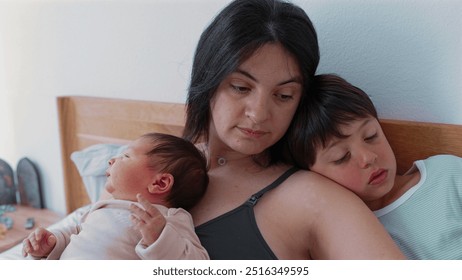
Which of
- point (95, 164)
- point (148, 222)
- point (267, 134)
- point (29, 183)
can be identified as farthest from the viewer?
point (29, 183)

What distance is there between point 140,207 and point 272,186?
0.80ft

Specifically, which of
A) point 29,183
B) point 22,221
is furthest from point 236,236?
point 29,183

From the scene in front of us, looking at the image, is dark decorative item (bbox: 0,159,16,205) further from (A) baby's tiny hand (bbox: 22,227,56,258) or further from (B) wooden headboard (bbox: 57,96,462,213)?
(A) baby's tiny hand (bbox: 22,227,56,258)

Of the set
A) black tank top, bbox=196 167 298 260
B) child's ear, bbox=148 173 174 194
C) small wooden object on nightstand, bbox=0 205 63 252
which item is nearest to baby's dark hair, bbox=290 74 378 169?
black tank top, bbox=196 167 298 260

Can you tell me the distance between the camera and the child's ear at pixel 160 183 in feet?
2.58

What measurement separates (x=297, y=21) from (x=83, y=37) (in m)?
0.81

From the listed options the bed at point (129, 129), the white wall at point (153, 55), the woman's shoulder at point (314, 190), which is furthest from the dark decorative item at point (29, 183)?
the woman's shoulder at point (314, 190)

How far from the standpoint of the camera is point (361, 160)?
0.75 m

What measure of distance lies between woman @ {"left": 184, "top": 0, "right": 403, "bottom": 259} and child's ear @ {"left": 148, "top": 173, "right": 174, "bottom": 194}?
0.27 ft

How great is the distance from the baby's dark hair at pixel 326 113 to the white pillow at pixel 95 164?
56 centimetres

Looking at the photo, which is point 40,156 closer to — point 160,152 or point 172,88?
point 172,88

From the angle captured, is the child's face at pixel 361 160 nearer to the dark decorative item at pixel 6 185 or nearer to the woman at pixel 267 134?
the woman at pixel 267 134

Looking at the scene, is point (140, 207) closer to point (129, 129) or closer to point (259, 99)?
point (259, 99)

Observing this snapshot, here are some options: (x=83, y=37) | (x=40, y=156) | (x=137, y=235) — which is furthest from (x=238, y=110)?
(x=40, y=156)
